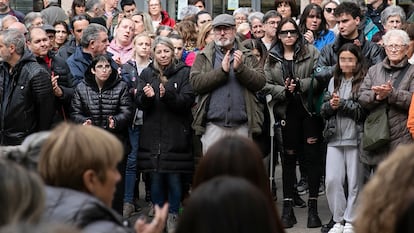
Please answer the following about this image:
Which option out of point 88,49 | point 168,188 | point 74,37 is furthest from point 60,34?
point 168,188

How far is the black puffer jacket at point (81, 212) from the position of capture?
3.80 meters

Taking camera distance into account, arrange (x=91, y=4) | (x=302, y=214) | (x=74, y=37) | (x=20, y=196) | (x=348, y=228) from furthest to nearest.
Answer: (x=91, y=4) → (x=74, y=37) → (x=302, y=214) → (x=348, y=228) → (x=20, y=196)

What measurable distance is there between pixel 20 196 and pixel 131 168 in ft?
21.8

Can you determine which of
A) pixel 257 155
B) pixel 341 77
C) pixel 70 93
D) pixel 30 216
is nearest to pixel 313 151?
pixel 341 77

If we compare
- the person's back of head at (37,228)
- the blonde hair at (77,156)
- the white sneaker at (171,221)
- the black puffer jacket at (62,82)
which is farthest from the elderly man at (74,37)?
the person's back of head at (37,228)

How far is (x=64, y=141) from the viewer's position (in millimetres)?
4102

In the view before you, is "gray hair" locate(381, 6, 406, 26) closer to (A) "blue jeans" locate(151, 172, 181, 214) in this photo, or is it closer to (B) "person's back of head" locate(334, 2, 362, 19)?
(B) "person's back of head" locate(334, 2, 362, 19)

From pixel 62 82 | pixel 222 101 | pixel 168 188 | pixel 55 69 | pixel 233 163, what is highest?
pixel 233 163

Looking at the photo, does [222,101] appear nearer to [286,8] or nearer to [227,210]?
[286,8]

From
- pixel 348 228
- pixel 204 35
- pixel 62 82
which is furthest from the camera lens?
pixel 204 35

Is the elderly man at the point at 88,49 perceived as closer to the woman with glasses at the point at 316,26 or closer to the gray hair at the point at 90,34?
the gray hair at the point at 90,34

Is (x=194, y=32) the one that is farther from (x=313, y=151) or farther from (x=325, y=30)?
(x=313, y=151)

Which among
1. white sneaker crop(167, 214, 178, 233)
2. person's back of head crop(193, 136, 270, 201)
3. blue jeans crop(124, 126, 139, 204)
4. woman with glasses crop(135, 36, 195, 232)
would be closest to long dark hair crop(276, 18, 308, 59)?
woman with glasses crop(135, 36, 195, 232)

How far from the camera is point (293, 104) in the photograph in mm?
9375
